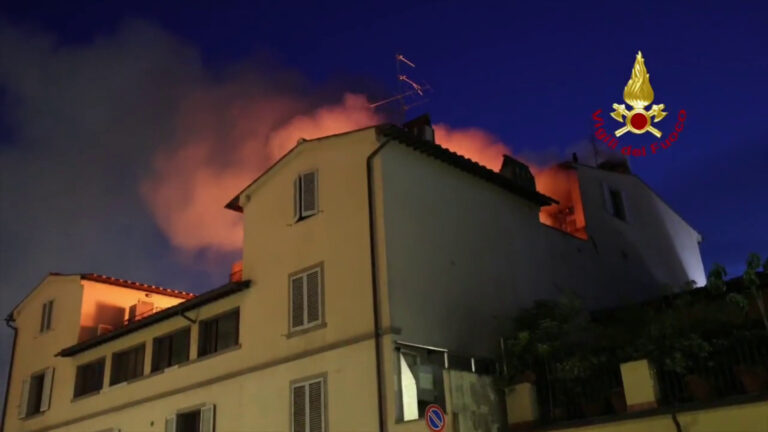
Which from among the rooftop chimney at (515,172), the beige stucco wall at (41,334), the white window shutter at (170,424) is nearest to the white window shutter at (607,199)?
the rooftop chimney at (515,172)

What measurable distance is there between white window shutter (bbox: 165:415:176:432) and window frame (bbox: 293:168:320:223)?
24.0ft

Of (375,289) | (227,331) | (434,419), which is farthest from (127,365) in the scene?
(434,419)

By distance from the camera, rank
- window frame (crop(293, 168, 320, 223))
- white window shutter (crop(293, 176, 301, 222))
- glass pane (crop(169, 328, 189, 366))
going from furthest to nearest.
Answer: glass pane (crop(169, 328, 189, 366)) < white window shutter (crop(293, 176, 301, 222)) < window frame (crop(293, 168, 320, 223))

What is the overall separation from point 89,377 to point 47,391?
226 centimetres

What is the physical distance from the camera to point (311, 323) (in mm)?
20312

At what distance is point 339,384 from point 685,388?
7744 millimetres

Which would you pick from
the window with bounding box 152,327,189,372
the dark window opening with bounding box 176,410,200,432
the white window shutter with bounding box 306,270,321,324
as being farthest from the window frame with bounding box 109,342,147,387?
the white window shutter with bounding box 306,270,321,324

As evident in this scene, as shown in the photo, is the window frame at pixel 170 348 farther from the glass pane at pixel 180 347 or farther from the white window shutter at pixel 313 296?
the white window shutter at pixel 313 296

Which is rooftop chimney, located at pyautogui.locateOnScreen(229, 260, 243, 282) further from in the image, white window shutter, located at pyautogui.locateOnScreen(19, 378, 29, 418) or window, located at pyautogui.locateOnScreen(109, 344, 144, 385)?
white window shutter, located at pyautogui.locateOnScreen(19, 378, 29, 418)

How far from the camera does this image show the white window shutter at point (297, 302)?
20688mm

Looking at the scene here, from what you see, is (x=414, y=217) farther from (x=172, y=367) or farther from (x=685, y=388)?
(x=172, y=367)

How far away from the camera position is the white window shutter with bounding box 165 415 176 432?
78.0ft

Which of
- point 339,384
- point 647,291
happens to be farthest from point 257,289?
point 647,291

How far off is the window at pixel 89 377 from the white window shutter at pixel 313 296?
1152 centimetres
